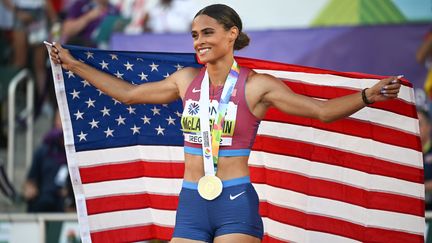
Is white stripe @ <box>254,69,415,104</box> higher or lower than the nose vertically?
lower

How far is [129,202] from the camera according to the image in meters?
9.39

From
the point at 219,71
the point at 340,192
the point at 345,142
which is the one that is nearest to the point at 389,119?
the point at 345,142

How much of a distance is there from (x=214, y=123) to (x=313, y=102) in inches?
27.5

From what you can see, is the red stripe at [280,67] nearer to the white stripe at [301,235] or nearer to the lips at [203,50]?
the lips at [203,50]

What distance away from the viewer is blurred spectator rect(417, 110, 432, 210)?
39.1 feet

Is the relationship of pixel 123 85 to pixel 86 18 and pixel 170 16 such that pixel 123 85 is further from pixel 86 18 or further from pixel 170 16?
pixel 86 18

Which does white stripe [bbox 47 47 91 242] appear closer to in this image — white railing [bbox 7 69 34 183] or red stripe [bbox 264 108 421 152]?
red stripe [bbox 264 108 421 152]

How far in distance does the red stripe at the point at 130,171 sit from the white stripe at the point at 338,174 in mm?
679

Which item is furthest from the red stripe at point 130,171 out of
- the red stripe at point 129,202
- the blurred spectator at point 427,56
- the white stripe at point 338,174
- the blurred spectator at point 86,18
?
the blurred spectator at point 86,18

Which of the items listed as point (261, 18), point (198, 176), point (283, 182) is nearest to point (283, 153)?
point (283, 182)

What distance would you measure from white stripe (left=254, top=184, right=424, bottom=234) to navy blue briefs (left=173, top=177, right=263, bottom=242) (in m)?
1.21

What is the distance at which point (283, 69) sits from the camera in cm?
898

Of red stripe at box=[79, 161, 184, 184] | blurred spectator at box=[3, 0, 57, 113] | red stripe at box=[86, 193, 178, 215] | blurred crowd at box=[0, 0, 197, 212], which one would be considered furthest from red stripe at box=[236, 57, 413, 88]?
blurred spectator at box=[3, 0, 57, 113]

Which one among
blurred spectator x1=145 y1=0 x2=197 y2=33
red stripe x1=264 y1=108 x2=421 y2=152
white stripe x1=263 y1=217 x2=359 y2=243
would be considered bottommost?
white stripe x1=263 y1=217 x2=359 y2=243
